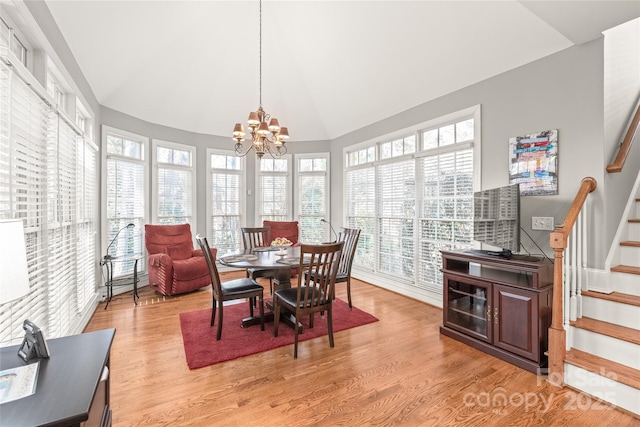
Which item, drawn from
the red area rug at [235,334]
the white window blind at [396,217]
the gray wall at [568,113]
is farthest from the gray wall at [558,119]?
the red area rug at [235,334]

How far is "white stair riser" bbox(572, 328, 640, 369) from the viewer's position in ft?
6.88

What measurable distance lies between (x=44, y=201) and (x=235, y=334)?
2.02 metres

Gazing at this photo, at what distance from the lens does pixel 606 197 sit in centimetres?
259

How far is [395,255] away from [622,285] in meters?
2.65

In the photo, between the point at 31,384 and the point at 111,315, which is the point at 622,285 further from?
the point at 111,315

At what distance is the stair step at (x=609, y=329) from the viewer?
2145mm

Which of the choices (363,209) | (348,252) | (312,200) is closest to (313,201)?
(312,200)

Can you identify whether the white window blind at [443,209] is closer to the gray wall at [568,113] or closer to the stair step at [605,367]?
the gray wall at [568,113]

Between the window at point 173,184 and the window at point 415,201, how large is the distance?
3039 mm

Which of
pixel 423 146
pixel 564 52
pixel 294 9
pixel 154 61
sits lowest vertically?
pixel 423 146

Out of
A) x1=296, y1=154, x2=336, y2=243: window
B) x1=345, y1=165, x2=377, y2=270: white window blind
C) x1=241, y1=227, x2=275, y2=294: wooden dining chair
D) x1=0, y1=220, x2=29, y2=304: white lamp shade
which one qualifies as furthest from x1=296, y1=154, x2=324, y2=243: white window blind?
x1=0, y1=220, x2=29, y2=304: white lamp shade

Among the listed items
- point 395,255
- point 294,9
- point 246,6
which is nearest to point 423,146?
point 395,255

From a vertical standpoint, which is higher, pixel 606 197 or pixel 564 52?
pixel 564 52

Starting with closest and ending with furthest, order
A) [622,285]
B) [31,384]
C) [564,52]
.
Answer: [31,384], [622,285], [564,52]
